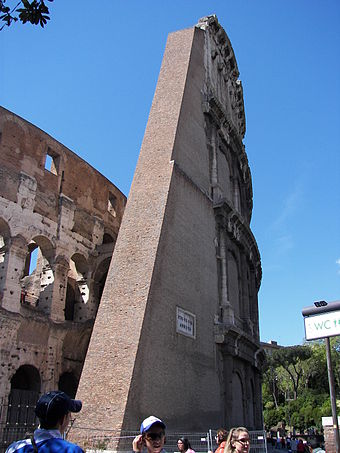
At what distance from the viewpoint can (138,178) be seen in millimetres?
15930

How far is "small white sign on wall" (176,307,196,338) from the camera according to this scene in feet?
47.1

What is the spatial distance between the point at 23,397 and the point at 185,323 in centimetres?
564

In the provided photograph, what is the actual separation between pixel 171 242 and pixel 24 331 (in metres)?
5.66

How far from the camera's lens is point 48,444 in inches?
106

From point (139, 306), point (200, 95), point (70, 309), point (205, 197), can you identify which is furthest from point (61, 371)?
point (200, 95)

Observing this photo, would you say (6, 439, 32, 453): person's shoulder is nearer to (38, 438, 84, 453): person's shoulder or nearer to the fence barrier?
(38, 438, 84, 453): person's shoulder

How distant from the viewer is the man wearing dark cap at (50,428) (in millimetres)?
2682

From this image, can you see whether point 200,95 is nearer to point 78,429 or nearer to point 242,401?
point 242,401

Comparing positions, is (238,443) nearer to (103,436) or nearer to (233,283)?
(103,436)

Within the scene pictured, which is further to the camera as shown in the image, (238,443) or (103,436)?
(103,436)

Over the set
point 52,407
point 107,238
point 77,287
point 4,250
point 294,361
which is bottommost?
point 52,407

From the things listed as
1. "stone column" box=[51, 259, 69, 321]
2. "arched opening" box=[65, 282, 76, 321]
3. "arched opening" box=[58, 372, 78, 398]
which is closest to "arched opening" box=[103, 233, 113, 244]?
"arched opening" box=[65, 282, 76, 321]

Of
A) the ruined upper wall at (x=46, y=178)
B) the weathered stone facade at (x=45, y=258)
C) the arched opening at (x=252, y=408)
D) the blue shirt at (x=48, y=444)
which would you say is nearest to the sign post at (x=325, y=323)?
the blue shirt at (x=48, y=444)

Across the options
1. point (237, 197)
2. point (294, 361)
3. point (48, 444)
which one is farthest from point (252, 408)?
point (294, 361)
